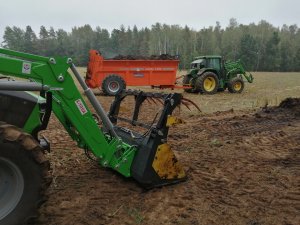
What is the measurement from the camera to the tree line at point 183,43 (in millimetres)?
76938

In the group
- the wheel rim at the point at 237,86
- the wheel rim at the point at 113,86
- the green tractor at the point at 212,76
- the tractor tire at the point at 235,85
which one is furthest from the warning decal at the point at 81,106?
the wheel rim at the point at 237,86

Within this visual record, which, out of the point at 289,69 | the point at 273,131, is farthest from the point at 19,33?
the point at 273,131

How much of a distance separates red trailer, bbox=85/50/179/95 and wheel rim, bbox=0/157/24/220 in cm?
1325

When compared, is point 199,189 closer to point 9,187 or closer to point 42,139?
point 42,139

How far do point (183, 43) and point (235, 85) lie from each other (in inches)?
3035

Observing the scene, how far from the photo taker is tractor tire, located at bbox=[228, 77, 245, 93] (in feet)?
63.9

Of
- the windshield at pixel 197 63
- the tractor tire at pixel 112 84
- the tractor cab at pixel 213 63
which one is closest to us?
the tractor tire at pixel 112 84

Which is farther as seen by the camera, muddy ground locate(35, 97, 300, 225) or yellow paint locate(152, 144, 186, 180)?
yellow paint locate(152, 144, 186, 180)

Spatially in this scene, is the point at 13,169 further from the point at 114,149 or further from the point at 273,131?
the point at 273,131

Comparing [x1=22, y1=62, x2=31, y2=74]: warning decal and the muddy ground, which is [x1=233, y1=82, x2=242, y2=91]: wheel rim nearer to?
the muddy ground

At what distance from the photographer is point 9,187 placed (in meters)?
3.38

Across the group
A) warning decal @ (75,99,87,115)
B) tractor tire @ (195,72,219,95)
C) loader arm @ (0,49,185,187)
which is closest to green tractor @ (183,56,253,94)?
tractor tire @ (195,72,219,95)

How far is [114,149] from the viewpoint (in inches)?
178

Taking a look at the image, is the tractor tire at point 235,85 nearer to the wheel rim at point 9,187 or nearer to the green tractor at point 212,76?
the green tractor at point 212,76
